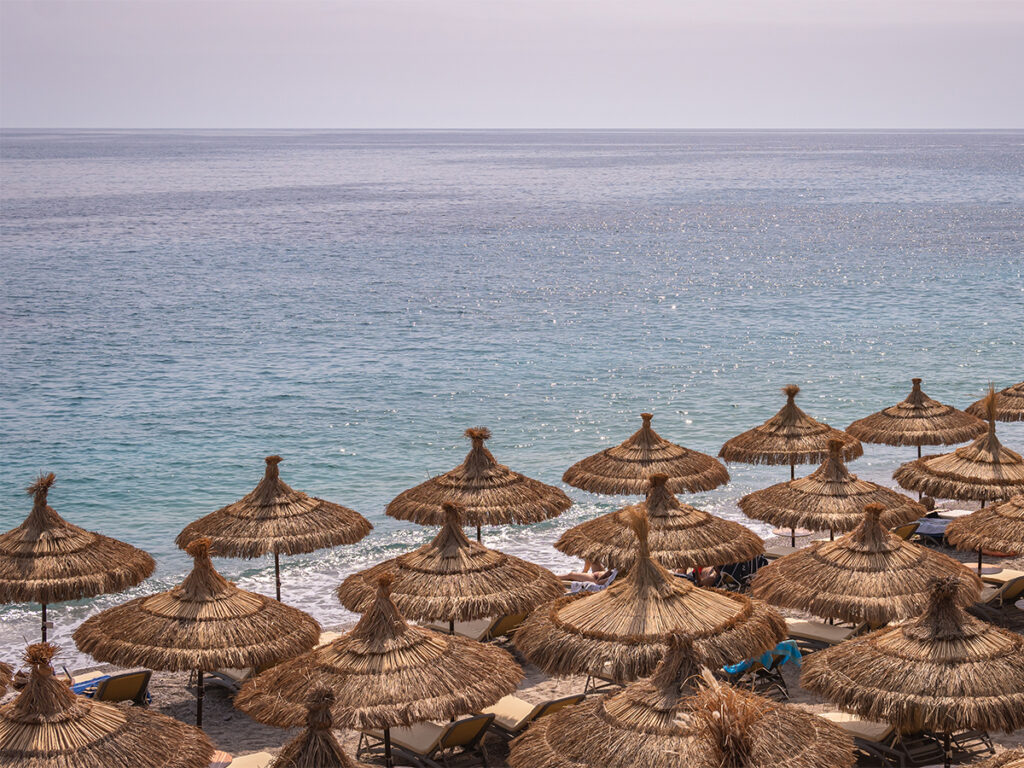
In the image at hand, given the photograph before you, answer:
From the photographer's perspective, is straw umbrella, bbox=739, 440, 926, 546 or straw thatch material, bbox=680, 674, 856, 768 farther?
straw umbrella, bbox=739, 440, 926, 546

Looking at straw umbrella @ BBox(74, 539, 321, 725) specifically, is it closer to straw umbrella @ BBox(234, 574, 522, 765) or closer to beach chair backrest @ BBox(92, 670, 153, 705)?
straw umbrella @ BBox(234, 574, 522, 765)

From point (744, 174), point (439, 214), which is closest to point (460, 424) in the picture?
point (439, 214)

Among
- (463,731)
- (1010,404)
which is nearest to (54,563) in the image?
(463,731)

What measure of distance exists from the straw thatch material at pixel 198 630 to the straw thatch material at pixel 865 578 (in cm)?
447

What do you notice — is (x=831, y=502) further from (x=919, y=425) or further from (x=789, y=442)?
(x=919, y=425)

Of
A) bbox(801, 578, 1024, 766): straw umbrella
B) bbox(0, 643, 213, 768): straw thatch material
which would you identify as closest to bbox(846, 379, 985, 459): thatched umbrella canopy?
bbox(801, 578, 1024, 766): straw umbrella

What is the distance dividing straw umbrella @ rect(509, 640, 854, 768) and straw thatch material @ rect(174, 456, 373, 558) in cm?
653

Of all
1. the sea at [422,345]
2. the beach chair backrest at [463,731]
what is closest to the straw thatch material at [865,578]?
the beach chair backrest at [463,731]

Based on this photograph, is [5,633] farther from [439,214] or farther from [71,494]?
[439,214]

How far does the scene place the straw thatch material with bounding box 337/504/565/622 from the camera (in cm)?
1084

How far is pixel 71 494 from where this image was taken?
2559 centimetres

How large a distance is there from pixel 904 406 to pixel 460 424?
14664 mm

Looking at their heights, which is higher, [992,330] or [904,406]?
[904,406]

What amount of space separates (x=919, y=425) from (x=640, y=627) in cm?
1005
